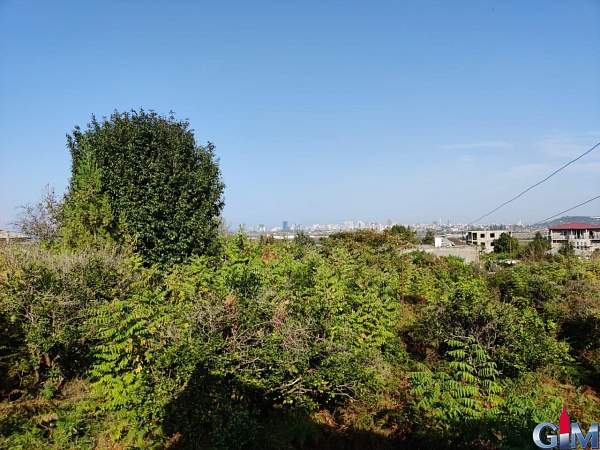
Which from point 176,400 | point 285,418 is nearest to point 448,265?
point 285,418

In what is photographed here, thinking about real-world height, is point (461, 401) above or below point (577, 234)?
below

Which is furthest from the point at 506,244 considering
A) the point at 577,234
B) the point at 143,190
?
the point at 143,190

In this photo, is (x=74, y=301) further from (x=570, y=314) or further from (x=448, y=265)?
(x=448, y=265)

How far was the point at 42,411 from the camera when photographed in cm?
544

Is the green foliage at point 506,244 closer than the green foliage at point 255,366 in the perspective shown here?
No

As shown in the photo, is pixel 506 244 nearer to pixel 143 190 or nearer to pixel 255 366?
pixel 143 190

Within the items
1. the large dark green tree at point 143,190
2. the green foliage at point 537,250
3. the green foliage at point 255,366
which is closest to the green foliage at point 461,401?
the green foliage at point 255,366

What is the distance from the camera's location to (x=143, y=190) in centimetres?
1109

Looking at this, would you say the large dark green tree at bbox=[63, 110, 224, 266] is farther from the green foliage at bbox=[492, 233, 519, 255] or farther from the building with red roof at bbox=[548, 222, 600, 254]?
the building with red roof at bbox=[548, 222, 600, 254]

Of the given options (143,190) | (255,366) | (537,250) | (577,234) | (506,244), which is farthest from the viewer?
(577,234)

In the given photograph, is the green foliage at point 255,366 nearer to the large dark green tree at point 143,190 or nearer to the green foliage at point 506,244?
the large dark green tree at point 143,190

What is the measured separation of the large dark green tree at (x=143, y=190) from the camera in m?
10.7

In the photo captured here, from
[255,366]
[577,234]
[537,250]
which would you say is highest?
[577,234]

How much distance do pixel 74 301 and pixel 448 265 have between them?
15.5 m
